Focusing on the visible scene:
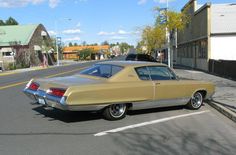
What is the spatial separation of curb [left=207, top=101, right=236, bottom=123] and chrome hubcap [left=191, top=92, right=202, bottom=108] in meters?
0.58

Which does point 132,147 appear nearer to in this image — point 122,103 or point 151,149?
point 151,149

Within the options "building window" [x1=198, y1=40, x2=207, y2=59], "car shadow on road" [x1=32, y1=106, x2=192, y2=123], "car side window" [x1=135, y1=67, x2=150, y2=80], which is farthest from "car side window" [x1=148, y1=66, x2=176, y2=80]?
"building window" [x1=198, y1=40, x2=207, y2=59]

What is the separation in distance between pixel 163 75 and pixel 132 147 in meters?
4.19

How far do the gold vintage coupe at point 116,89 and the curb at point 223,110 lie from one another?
86cm

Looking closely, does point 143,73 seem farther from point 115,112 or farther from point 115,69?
point 115,112

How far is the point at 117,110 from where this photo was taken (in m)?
10.2

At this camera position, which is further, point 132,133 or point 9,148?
point 132,133

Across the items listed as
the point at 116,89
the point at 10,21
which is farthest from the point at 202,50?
the point at 10,21

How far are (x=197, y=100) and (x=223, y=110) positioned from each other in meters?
0.90

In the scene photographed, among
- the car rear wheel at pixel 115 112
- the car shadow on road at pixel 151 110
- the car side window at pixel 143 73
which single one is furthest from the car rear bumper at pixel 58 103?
the car shadow on road at pixel 151 110

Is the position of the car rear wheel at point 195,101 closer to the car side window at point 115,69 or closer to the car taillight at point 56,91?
the car side window at point 115,69

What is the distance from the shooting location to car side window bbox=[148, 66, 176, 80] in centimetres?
1107

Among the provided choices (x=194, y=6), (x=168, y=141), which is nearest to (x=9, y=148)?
(x=168, y=141)

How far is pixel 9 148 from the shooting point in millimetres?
7375
